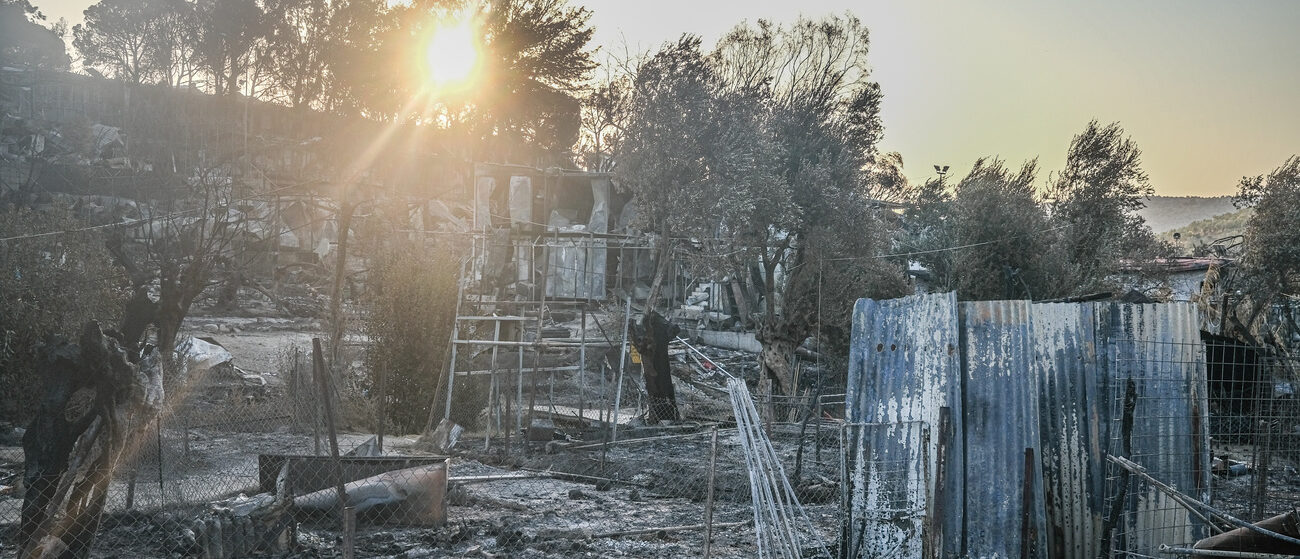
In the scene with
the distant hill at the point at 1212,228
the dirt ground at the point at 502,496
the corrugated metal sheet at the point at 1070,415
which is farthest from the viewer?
the distant hill at the point at 1212,228

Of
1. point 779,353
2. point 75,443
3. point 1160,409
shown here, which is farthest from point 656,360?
point 75,443

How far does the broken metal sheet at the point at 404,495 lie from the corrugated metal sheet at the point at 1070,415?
5.72 m

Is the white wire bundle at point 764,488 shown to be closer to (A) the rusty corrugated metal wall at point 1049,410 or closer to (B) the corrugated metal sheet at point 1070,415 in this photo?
(A) the rusty corrugated metal wall at point 1049,410

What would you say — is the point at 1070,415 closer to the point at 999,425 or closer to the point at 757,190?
the point at 999,425

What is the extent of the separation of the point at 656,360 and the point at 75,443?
1322cm

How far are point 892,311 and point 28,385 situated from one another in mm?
15720

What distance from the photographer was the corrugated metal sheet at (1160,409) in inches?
299

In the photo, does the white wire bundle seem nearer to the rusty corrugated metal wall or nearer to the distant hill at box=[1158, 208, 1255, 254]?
the rusty corrugated metal wall

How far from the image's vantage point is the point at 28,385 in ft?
55.1

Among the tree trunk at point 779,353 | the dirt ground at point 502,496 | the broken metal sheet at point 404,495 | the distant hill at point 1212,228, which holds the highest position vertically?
the distant hill at point 1212,228

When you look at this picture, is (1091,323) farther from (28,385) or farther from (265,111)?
(265,111)

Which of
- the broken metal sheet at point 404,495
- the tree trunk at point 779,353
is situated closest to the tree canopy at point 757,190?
the tree trunk at point 779,353

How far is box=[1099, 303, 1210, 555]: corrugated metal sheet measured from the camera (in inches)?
299

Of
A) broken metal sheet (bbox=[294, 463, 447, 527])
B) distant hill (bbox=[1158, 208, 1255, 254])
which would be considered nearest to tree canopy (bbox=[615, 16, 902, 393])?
broken metal sheet (bbox=[294, 463, 447, 527])
